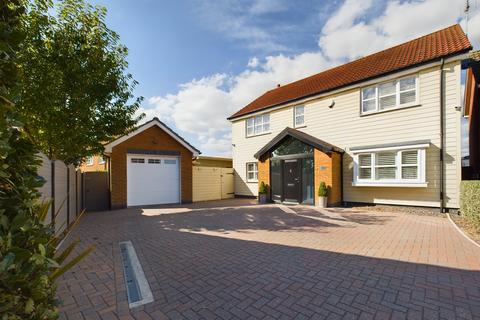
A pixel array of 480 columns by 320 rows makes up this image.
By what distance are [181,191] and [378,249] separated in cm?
1114

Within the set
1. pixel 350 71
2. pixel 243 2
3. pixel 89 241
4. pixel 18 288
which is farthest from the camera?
pixel 350 71

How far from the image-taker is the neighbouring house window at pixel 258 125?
17.3 metres

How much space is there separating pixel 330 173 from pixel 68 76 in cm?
1144

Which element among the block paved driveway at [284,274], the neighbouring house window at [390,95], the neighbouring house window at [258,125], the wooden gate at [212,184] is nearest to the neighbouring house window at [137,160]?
the wooden gate at [212,184]

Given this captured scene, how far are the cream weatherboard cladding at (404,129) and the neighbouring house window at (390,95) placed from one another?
267 millimetres

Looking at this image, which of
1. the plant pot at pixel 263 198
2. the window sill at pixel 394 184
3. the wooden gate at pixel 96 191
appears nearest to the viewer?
the window sill at pixel 394 184

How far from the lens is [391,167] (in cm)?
1112

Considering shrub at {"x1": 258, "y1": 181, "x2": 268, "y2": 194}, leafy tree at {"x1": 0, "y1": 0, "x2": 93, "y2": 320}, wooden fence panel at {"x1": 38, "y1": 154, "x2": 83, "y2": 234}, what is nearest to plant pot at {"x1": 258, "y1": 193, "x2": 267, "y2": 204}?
shrub at {"x1": 258, "y1": 181, "x2": 268, "y2": 194}

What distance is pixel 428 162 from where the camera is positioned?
33.5 ft

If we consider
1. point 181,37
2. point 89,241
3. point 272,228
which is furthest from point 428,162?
point 89,241

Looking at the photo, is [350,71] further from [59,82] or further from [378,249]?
[59,82]

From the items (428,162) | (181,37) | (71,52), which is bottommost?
(428,162)

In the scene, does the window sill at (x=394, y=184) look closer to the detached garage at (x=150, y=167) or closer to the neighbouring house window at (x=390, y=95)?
the neighbouring house window at (x=390, y=95)

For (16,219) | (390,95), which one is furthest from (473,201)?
(16,219)
